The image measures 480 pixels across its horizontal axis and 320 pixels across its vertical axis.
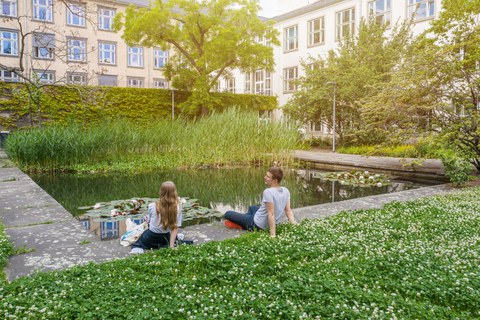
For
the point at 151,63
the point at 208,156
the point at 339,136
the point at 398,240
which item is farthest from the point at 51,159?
the point at 151,63

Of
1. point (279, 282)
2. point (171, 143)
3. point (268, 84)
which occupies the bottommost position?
point (279, 282)

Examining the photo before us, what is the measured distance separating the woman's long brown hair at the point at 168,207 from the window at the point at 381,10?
23.5 meters

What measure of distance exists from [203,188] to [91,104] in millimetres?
15302

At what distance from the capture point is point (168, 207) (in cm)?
439

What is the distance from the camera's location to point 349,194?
9133 millimetres

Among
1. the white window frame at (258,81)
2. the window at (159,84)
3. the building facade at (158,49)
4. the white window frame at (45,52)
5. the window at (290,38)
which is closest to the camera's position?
the white window frame at (45,52)

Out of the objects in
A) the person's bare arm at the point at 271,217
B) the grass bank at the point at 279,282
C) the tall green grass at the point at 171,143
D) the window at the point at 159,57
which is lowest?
the grass bank at the point at 279,282

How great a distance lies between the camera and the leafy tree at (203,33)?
2359cm

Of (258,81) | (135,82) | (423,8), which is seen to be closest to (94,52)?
(135,82)

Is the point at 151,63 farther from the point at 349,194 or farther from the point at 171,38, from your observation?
the point at 349,194

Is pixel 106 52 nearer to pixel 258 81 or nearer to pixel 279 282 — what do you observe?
pixel 258 81

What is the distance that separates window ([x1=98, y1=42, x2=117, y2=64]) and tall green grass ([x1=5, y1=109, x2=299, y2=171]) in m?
20.9

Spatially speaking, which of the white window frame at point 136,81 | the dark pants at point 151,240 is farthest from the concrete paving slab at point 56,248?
the white window frame at point 136,81

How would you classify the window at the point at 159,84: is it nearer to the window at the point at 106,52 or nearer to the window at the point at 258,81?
the window at the point at 106,52
